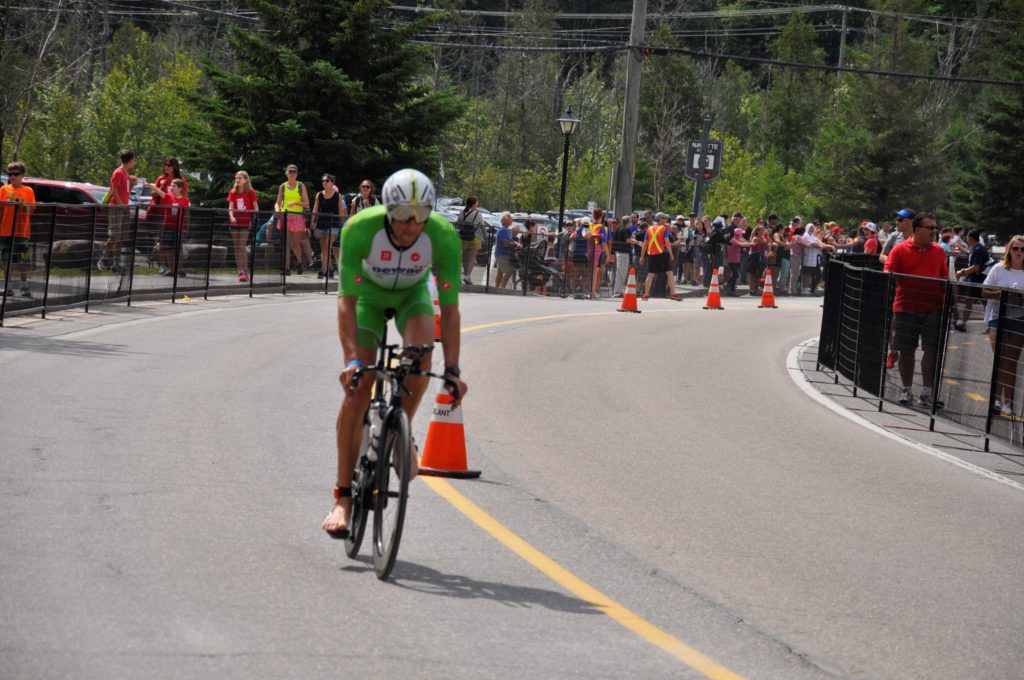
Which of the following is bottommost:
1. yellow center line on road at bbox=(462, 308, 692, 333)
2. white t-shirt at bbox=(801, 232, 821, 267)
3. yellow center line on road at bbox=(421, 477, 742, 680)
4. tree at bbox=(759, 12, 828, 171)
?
yellow center line on road at bbox=(421, 477, 742, 680)

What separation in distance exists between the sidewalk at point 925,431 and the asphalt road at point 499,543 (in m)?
0.39

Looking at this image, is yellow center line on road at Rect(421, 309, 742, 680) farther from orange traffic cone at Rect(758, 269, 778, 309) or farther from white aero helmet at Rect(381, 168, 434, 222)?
orange traffic cone at Rect(758, 269, 778, 309)

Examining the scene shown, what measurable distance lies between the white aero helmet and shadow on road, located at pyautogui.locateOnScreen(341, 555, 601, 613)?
1.65 metres

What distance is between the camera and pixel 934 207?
2928 inches

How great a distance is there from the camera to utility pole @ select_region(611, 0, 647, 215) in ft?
120

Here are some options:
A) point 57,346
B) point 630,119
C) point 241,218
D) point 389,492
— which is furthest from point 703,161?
point 389,492

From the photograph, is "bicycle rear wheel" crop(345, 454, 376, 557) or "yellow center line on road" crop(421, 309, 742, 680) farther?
"bicycle rear wheel" crop(345, 454, 376, 557)

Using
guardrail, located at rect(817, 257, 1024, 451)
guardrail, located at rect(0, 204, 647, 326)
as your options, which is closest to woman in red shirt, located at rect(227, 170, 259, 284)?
guardrail, located at rect(0, 204, 647, 326)

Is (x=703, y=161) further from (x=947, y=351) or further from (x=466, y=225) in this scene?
(x=947, y=351)

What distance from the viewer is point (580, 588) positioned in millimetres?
6590

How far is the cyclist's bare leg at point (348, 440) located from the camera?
6902 mm

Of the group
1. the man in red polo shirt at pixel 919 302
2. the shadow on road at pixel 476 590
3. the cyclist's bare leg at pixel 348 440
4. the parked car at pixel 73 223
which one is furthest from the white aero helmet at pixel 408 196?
the parked car at pixel 73 223

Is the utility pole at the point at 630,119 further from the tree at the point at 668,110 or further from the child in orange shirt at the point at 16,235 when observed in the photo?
the tree at the point at 668,110

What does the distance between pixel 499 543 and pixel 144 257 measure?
15020 mm
